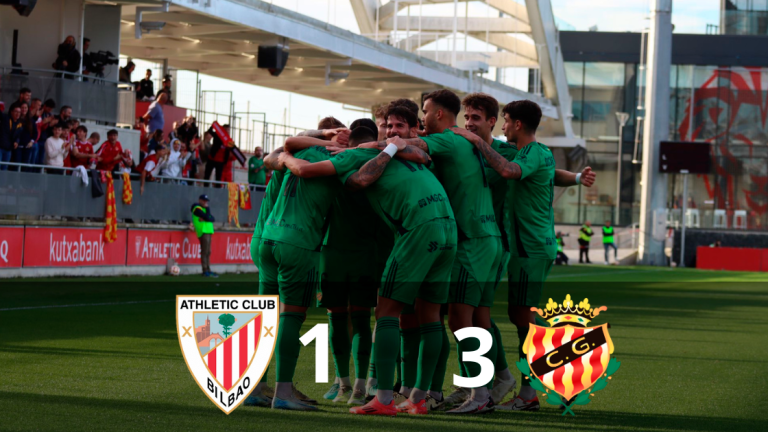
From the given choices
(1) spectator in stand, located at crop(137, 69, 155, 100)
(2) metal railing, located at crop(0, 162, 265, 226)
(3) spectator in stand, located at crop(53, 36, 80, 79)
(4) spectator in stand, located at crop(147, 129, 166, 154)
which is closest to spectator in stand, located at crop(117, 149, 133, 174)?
(2) metal railing, located at crop(0, 162, 265, 226)

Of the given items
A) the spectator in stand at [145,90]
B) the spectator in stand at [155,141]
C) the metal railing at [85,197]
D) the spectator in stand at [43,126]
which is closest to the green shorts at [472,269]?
the metal railing at [85,197]

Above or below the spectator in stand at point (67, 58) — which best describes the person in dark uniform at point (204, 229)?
below

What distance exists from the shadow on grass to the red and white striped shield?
0.22 metres

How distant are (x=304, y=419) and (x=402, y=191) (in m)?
1.43

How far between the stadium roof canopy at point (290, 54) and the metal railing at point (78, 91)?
111 inches

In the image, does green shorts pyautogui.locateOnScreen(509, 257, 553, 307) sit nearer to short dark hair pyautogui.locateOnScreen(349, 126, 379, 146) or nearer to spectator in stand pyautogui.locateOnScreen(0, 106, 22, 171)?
short dark hair pyautogui.locateOnScreen(349, 126, 379, 146)

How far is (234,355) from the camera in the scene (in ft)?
18.2

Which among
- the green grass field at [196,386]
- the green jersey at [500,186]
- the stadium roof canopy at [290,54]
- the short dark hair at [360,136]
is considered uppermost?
the stadium roof canopy at [290,54]

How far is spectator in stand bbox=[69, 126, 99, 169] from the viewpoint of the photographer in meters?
19.3

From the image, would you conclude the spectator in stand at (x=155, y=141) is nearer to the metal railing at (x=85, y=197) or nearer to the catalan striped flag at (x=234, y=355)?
the metal railing at (x=85, y=197)

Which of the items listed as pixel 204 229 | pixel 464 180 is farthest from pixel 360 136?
pixel 204 229

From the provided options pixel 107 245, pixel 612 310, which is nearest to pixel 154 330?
pixel 612 310

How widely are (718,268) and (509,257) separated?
38.1 meters

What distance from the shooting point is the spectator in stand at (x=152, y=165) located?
21288 millimetres
